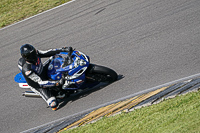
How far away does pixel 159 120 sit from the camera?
5.96 metres

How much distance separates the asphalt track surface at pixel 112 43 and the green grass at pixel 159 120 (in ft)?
5.17

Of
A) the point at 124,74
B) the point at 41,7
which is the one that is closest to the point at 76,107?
the point at 124,74

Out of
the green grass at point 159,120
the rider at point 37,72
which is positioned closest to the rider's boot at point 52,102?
the rider at point 37,72

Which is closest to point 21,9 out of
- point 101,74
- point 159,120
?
point 101,74

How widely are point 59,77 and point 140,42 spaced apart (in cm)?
315

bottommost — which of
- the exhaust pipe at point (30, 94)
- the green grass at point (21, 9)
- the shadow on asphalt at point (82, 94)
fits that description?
the shadow on asphalt at point (82, 94)

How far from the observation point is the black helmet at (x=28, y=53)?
26.8ft

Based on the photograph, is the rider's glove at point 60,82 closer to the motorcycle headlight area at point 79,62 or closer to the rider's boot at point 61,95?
the motorcycle headlight area at point 79,62

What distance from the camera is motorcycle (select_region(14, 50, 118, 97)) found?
8430 millimetres

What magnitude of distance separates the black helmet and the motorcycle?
0.66 m

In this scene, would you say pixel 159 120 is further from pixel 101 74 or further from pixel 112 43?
pixel 112 43

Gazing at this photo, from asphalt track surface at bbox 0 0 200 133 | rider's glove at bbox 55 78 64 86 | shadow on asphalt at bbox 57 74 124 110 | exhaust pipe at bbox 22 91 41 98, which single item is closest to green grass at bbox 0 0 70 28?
asphalt track surface at bbox 0 0 200 133

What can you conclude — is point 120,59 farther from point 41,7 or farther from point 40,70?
point 41,7

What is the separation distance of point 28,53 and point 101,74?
6.88ft
